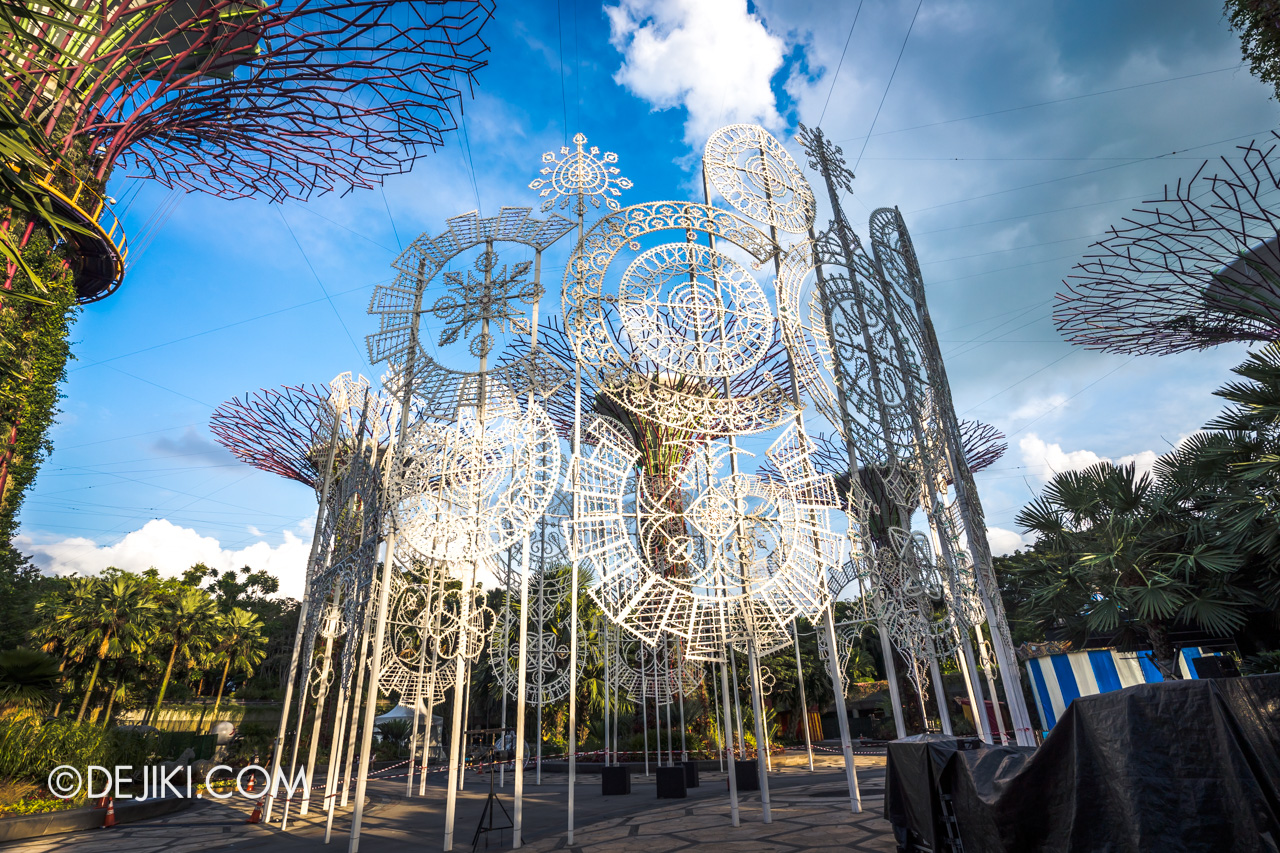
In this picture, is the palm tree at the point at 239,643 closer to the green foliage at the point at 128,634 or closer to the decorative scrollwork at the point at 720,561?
the green foliage at the point at 128,634

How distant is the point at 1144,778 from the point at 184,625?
26545mm

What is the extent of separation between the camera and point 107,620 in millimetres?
18562

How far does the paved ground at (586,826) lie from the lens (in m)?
5.89

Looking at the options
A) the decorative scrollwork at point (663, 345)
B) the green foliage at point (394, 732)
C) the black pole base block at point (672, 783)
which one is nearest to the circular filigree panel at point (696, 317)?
the decorative scrollwork at point (663, 345)

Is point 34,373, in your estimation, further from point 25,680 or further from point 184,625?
point 184,625

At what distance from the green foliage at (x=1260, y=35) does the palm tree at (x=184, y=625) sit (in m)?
29.4

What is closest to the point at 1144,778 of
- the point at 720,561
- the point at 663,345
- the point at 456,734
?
the point at 720,561

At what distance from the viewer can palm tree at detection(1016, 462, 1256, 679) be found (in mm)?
9141

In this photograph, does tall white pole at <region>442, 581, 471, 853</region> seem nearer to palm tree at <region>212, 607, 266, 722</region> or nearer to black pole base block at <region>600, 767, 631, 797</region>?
black pole base block at <region>600, 767, 631, 797</region>

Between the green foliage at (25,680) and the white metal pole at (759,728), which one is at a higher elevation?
the green foliage at (25,680)

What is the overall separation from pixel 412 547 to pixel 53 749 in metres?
7.95

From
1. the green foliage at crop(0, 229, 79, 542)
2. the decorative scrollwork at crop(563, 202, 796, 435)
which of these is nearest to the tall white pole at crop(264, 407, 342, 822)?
the green foliage at crop(0, 229, 79, 542)

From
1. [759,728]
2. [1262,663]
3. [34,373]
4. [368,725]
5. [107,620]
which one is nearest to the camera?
[759,728]

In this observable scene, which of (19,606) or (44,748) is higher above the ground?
(19,606)
